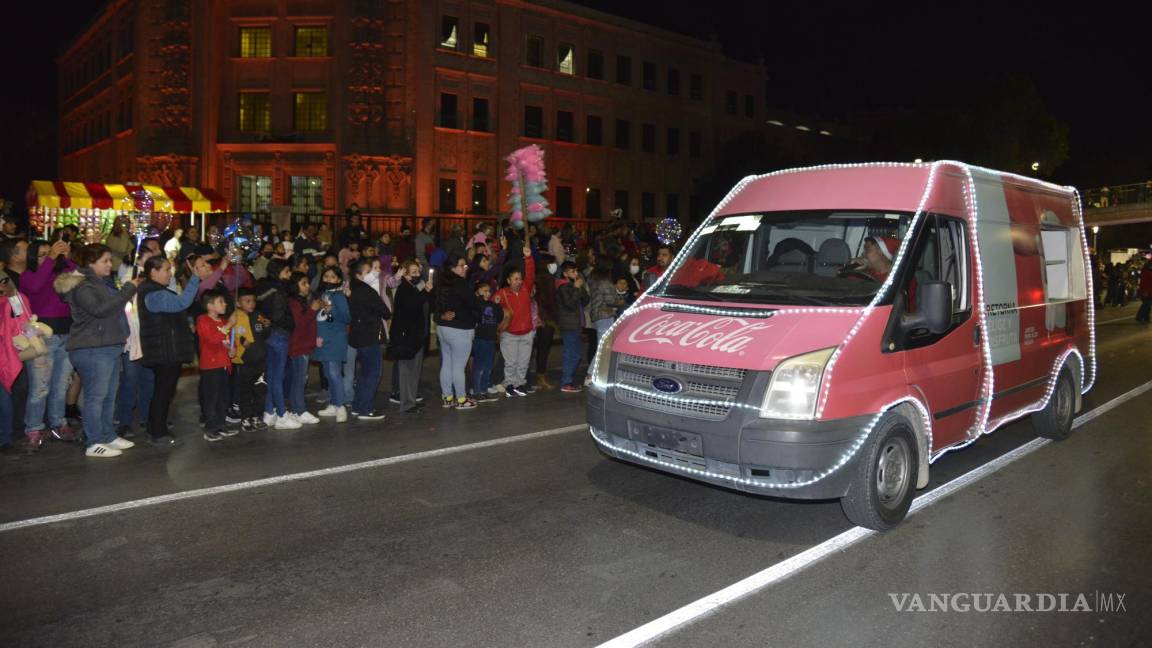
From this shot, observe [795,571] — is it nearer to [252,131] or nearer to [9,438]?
[9,438]

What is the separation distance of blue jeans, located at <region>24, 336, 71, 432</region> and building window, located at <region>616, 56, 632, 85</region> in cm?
4076

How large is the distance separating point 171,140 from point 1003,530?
38.1 meters

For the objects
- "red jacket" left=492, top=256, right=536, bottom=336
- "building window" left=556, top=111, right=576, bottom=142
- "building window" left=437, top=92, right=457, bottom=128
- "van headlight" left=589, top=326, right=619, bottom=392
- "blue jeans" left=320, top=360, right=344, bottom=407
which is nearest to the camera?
"van headlight" left=589, top=326, right=619, bottom=392

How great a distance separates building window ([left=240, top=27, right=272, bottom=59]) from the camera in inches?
1465

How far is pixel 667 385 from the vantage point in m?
5.80

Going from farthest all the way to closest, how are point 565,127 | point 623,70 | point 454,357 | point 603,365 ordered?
point 623,70
point 565,127
point 454,357
point 603,365

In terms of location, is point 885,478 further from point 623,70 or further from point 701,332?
point 623,70

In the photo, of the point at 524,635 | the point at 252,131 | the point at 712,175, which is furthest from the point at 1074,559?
the point at 712,175

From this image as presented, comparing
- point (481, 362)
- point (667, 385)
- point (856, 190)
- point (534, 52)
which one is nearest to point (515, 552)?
point (667, 385)

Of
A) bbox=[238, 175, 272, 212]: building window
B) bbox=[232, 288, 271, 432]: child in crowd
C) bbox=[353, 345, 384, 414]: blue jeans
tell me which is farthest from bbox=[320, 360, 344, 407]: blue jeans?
bbox=[238, 175, 272, 212]: building window

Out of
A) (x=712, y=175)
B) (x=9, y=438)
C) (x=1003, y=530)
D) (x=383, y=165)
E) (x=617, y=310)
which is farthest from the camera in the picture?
(x=712, y=175)

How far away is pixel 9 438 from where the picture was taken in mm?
8164

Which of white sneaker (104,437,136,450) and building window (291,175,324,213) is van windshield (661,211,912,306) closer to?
white sneaker (104,437,136,450)

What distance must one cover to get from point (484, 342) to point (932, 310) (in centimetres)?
637
